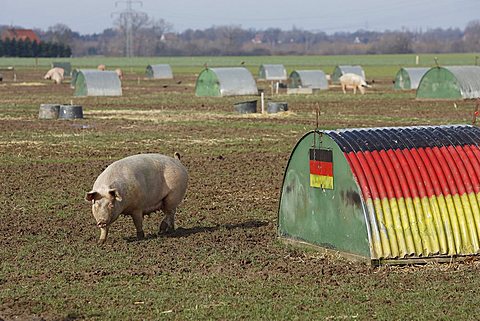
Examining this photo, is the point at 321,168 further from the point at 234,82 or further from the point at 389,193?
the point at 234,82

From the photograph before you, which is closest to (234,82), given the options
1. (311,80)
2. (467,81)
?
(311,80)

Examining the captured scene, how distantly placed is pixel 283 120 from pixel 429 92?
15.5 meters

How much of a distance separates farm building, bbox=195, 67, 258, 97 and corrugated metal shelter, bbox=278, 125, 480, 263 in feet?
133

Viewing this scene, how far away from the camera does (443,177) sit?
12461mm

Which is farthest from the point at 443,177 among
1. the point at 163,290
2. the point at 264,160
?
the point at 264,160

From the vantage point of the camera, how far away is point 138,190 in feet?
44.4

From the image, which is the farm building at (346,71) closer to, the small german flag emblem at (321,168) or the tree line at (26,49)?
the small german flag emblem at (321,168)

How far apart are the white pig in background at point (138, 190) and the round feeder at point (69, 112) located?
2088 centimetres

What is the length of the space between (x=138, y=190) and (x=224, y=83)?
133 ft

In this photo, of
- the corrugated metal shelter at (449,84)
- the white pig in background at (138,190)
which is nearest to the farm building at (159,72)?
the corrugated metal shelter at (449,84)

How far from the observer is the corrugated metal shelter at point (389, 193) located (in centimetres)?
1185

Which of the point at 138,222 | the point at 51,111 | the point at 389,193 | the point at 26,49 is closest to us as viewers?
the point at 389,193

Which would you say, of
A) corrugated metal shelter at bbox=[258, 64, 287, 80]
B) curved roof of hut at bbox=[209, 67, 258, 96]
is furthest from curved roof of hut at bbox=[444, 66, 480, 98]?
corrugated metal shelter at bbox=[258, 64, 287, 80]

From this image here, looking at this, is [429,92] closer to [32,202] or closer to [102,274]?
[32,202]
